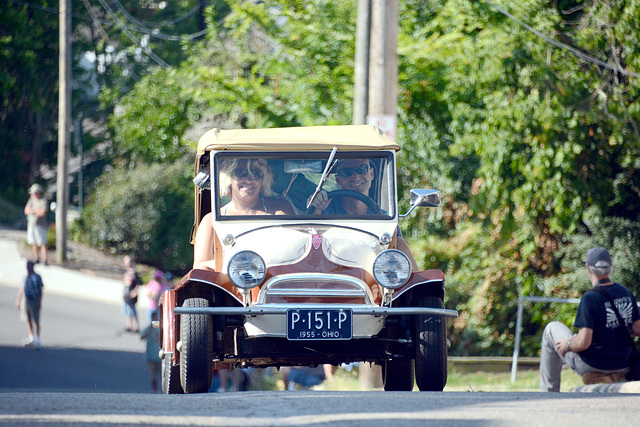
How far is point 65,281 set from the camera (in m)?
22.0

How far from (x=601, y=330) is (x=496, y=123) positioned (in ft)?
19.1

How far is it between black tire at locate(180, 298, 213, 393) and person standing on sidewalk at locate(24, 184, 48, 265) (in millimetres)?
15868

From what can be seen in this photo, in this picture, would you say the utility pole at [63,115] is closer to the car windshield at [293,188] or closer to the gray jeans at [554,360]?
the car windshield at [293,188]

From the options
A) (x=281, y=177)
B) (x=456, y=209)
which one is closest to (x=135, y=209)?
(x=456, y=209)

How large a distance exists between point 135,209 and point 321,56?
12330 mm

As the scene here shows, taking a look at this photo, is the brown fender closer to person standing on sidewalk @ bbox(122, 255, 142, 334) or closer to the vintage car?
the vintage car

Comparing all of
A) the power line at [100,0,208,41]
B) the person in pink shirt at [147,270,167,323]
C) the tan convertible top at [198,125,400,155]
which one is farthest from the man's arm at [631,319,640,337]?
the power line at [100,0,208,41]

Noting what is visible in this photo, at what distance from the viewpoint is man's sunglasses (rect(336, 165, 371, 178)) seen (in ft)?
24.9

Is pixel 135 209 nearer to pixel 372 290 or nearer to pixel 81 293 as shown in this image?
pixel 81 293

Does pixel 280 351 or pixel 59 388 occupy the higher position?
pixel 280 351

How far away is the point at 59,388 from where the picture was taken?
1288 cm

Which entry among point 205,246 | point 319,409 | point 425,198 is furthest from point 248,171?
point 319,409

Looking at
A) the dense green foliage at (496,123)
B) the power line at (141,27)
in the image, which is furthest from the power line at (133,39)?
the dense green foliage at (496,123)

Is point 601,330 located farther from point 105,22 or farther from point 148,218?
point 105,22
